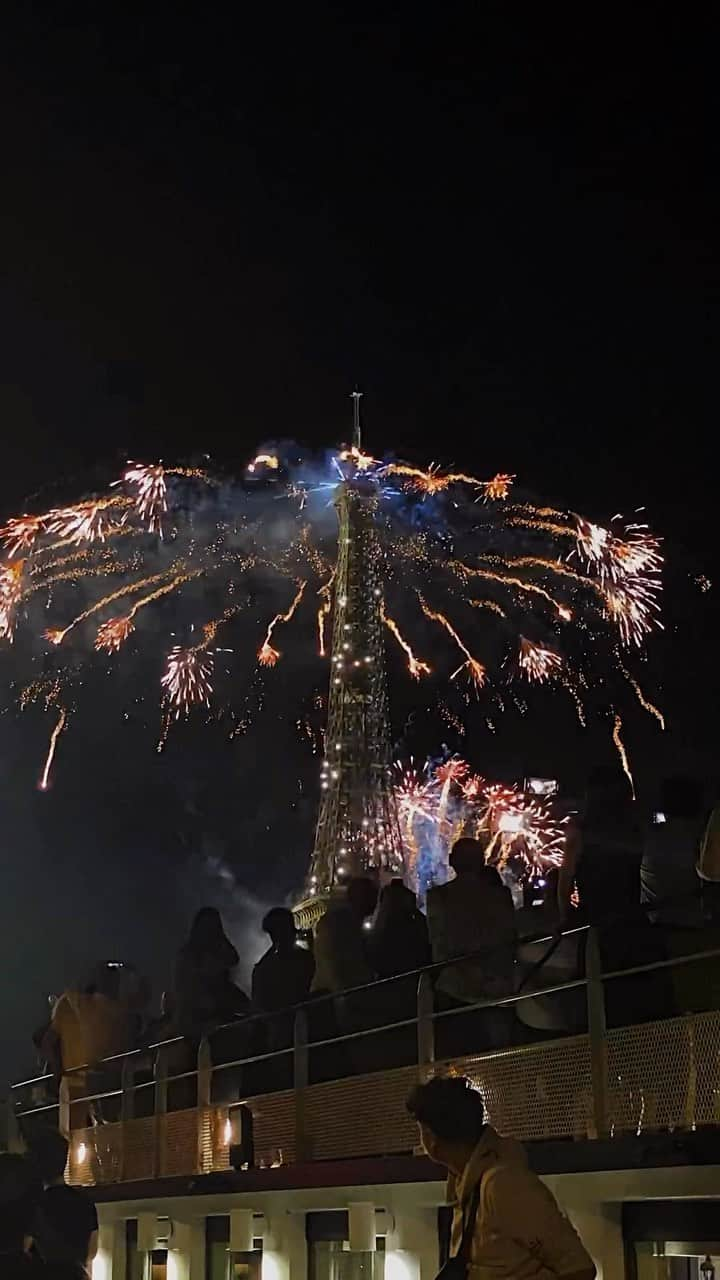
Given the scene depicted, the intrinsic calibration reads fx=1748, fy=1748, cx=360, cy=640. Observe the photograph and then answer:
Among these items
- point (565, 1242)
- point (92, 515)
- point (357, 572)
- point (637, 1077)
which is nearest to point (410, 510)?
point (92, 515)

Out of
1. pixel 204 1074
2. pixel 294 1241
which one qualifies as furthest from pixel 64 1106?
pixel 294 1241

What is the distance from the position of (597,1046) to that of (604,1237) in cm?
74

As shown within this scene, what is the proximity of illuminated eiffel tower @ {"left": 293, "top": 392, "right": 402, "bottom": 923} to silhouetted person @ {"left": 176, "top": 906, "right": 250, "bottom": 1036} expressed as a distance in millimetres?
32427

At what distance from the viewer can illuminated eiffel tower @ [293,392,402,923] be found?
154 ft

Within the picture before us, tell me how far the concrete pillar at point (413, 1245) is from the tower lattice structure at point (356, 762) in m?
36.1

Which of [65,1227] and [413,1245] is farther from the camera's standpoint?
[413,1245]

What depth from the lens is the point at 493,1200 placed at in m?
4.98

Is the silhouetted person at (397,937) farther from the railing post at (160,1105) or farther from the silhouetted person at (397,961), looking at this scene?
the railing post at (160,1105)

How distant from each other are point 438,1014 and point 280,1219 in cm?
243

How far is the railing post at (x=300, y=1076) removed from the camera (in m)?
10.1

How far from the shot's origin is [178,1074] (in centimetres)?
1239

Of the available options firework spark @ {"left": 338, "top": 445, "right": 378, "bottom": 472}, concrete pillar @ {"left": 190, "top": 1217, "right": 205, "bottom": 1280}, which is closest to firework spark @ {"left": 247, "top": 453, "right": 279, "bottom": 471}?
firework spark @ {"left": 338, "top": 445, "right": 378, "bottom": 472}

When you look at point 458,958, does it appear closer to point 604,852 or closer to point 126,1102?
point 604,852

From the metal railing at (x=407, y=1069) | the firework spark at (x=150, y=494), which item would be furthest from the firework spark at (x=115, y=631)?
the metal railing at (x=407, y=1069)
